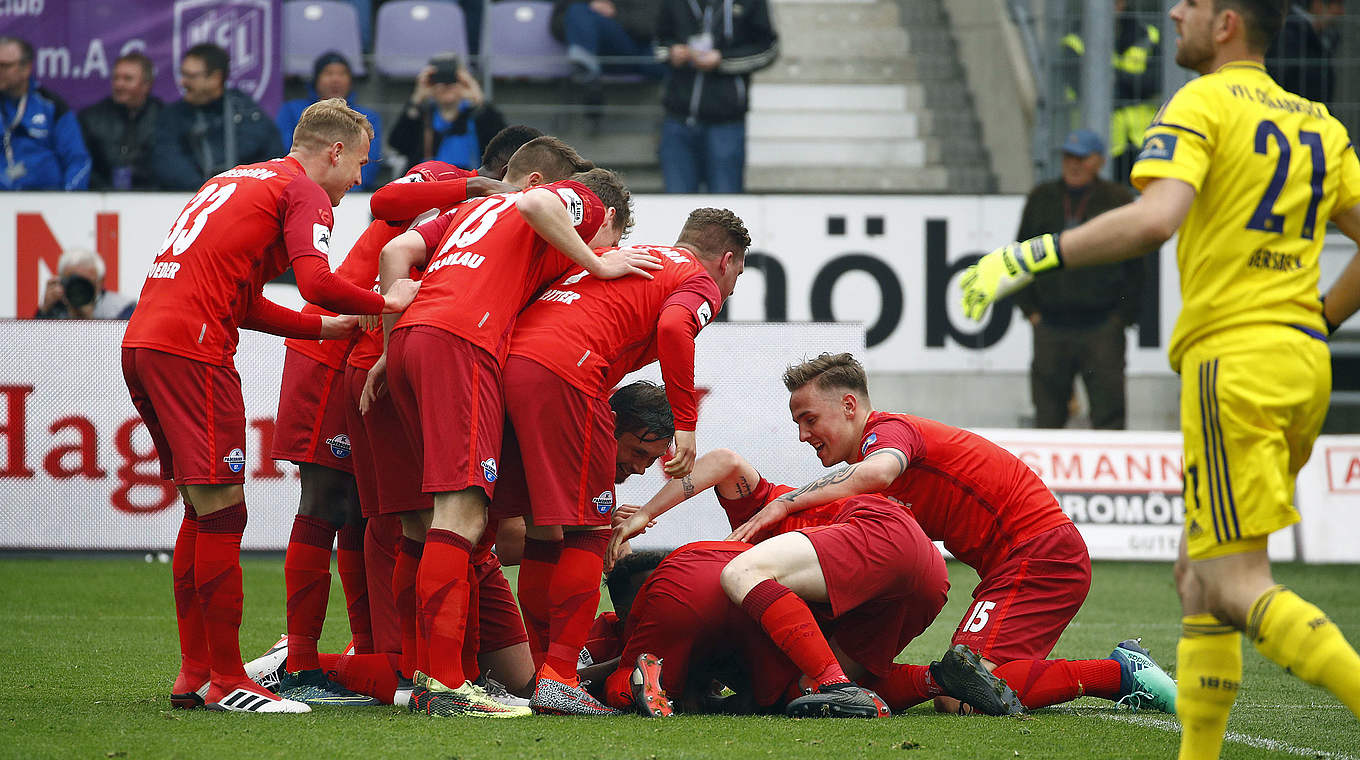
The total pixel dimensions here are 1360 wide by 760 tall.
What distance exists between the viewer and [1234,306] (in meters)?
3.67

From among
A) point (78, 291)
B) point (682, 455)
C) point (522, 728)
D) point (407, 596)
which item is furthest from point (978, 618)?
point (78, 291)

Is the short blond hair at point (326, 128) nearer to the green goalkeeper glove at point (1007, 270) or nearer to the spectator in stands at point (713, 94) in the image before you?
the green goalkeeper glove at point (1007, 270)

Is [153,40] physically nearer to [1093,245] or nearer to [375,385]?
[375,385]

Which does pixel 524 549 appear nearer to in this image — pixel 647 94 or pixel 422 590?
pixel 422 590

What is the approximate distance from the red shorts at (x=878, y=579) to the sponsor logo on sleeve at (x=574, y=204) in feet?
4.31

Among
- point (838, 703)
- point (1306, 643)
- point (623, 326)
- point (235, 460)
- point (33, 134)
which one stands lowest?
point (838, 703)

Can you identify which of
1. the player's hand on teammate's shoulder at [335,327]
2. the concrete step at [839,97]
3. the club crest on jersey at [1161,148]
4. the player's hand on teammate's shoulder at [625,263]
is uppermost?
the concrete step at [839,97]

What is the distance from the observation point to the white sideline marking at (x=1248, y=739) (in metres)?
4.41

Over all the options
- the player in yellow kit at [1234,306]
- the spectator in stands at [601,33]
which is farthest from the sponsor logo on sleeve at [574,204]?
the spectator in stands at [601,33]

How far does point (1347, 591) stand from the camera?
910cm

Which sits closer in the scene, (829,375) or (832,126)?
Answer: (829,375)

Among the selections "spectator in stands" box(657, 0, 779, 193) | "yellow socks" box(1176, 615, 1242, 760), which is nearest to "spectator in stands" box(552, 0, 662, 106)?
"spectator in stands" box(657, 0, 779, 193)

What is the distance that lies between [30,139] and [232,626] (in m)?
8.20

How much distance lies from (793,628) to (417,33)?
997 centimetres
